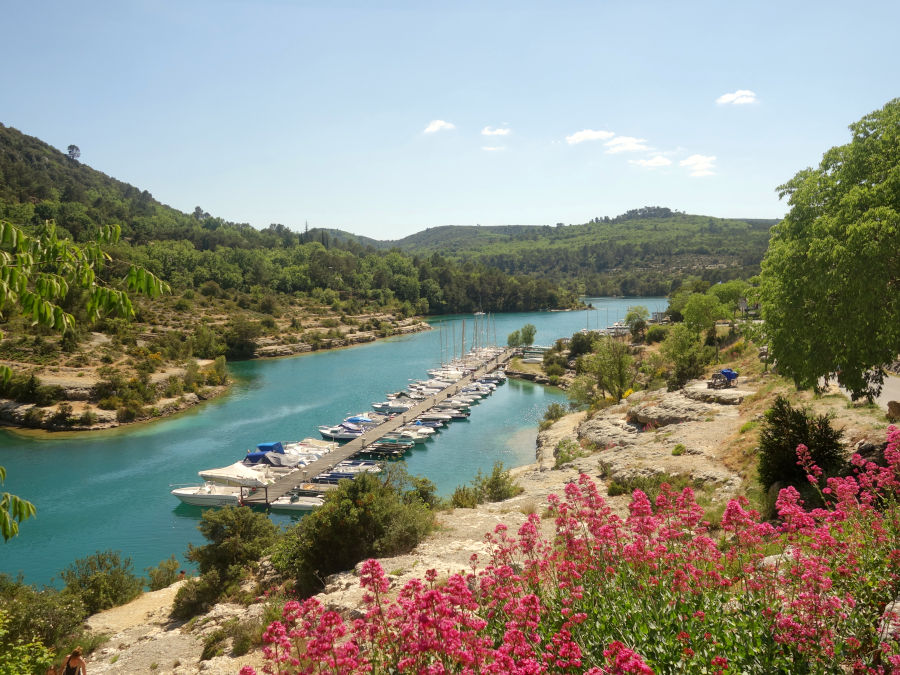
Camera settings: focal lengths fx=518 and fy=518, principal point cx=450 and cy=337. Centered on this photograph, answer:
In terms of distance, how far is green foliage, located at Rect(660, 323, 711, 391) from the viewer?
32.5 metres

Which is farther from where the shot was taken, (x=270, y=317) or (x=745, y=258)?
(x=745, y=258)

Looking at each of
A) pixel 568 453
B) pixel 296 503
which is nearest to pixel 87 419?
pixel 296 503

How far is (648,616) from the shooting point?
405 centimetres

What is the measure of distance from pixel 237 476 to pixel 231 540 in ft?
42.6

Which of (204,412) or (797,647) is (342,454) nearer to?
(204,412)

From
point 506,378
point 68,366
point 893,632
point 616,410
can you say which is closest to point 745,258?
point 506,378

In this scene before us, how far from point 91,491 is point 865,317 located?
34.3 metres

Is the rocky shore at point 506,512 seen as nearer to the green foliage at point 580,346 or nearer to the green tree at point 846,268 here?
the green tree at point 846,268

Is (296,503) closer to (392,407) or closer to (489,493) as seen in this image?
(489,493)

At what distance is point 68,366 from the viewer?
4678 centimetres

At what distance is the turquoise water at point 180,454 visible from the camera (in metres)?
23.4

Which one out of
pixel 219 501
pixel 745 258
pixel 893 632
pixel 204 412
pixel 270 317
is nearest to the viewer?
pixel 893 632

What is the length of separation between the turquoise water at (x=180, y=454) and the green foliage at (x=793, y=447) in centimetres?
1821

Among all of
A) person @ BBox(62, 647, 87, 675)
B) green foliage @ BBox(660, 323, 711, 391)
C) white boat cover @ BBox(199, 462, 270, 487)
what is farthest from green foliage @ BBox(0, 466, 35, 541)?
green foliage @ BBox(660, 323, 711, 391)
